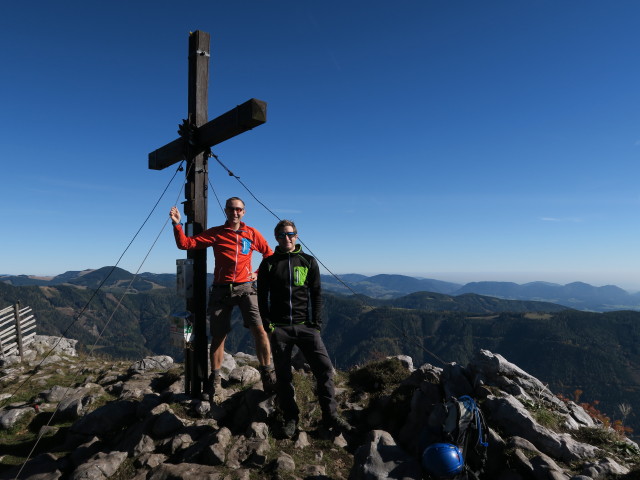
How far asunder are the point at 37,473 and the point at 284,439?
3600 mm

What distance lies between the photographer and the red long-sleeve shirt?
660cm

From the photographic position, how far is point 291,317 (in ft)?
18.5

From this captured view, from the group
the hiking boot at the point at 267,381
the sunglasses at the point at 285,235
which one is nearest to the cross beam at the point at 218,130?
the sunglasses at the point at 285,235

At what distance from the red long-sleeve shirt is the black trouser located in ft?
5.04

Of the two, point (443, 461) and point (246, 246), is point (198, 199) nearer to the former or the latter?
point (246, 246)

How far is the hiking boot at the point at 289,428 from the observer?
5.61 metres

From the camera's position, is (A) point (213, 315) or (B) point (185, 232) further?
(B) point (185, 232)

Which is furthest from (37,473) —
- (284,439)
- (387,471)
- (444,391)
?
(444,391)

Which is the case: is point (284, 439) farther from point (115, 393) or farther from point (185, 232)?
point (115, 393)

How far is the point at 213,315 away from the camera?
6.64 metres

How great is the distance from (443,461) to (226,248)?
4629 millimetres

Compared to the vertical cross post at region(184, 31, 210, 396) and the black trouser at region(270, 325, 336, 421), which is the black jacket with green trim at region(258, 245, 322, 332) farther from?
the vertical cross post at region(184, 31, 210, 396)

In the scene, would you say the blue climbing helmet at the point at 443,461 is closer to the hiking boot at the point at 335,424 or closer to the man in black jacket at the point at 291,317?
the man in black jacket at the point at 291,317

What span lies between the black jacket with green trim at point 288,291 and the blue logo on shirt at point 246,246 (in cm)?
107
